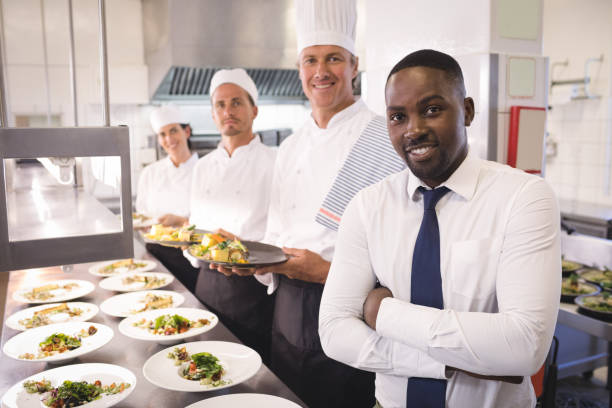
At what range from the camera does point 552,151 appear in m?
5.29

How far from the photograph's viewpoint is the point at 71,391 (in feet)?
4.86

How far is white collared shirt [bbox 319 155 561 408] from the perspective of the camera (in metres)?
1.22

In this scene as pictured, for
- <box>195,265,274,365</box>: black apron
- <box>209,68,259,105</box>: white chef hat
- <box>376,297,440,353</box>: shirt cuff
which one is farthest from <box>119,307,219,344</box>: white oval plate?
<box>209,68,259,105</box>: white chef hat

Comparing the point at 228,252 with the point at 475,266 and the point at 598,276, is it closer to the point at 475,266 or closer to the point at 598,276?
the point at 475,266

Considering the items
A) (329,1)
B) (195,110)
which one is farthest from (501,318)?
(195,110)

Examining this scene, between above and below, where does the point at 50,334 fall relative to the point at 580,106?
below

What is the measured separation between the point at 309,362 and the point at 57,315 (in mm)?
1096

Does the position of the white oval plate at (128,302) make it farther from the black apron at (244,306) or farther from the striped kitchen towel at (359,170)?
the striped kitchen towel at (359,170)

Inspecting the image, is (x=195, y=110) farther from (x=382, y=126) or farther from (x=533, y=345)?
(x=533, y=345)

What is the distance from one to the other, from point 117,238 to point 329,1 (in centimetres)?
153

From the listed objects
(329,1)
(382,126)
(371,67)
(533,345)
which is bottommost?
(533,345)

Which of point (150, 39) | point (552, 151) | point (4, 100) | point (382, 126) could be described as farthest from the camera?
point (150, 39)

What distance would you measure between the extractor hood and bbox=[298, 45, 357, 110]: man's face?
121 inches

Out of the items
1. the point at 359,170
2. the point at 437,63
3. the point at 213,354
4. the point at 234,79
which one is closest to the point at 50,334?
the point at 213,354
